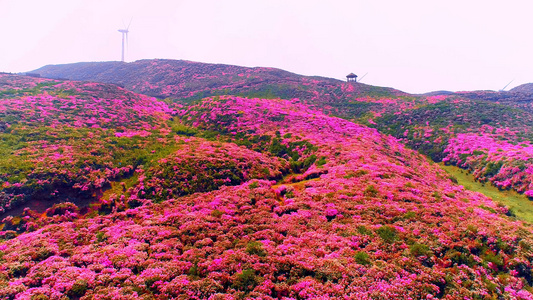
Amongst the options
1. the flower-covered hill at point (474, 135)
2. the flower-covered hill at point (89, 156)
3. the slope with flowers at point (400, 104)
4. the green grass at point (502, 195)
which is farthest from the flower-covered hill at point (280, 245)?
the slope with flowers at point (400, 104)

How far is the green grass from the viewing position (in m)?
18.7

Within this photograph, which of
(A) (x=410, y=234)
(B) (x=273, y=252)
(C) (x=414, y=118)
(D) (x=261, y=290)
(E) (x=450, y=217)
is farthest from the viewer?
(C) (x=414, y=118)

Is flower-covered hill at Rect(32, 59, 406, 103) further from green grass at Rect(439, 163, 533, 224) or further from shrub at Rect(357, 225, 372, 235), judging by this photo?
shrub at Rect(357, 225, 372, 235)

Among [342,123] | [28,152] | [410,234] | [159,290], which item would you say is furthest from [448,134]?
[28,152]

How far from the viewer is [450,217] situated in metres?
14.4

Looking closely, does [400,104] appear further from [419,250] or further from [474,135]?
[419,250]

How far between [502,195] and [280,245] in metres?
25.5

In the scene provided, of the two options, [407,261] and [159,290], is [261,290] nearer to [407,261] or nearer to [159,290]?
[159,290]

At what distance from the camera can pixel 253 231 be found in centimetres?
1384

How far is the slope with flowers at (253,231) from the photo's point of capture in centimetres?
983

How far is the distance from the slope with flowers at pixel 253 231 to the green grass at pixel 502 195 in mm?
2237

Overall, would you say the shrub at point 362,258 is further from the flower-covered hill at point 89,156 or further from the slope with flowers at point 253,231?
the flower-covered hill at point 89,156

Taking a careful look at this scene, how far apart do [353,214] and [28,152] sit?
29272mm

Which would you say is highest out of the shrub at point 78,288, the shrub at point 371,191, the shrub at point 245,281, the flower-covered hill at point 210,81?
the flower-covered hill at point 210,81
